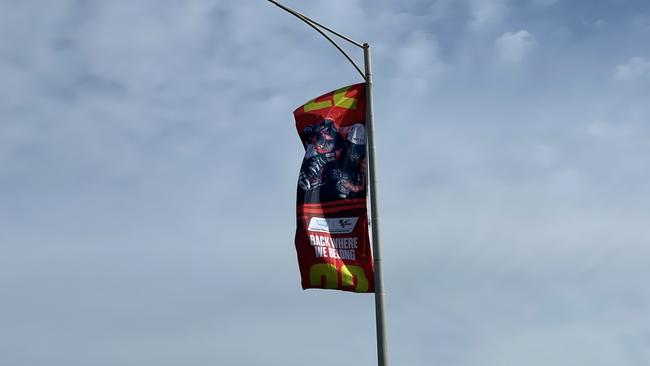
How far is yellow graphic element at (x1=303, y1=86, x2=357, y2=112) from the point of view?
13.3 meters

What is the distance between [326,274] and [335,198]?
1.18 meters

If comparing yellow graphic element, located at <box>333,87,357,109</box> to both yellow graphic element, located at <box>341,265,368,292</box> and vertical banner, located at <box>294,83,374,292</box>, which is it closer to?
vertical banner, located at <box>294,83,374,292</box>

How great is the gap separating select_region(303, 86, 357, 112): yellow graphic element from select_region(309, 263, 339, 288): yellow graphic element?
2649 millimetres

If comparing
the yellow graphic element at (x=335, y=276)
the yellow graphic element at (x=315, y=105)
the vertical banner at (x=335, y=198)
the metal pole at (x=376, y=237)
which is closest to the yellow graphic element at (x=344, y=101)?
the vertical banner at (x=335, y=198)

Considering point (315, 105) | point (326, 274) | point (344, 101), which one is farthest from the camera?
point (315, 105)

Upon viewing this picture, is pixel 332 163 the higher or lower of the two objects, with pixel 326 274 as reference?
higher

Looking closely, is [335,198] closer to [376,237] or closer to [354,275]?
[376,237]

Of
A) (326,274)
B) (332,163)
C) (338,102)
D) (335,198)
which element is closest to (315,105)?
(338,102)

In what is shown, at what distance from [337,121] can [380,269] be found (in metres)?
2.52

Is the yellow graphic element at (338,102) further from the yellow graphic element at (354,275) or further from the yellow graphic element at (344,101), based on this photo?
the yellow graphic element at (354,275)

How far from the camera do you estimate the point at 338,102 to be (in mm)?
13305

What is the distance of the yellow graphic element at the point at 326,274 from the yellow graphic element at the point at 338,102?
8.69 ft

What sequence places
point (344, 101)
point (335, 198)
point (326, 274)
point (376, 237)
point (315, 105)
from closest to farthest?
point (326, 274), point (376, 237), point (335, 198), point (344, 101), point (315, 105)

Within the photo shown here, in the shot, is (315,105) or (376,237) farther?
(315,105)
